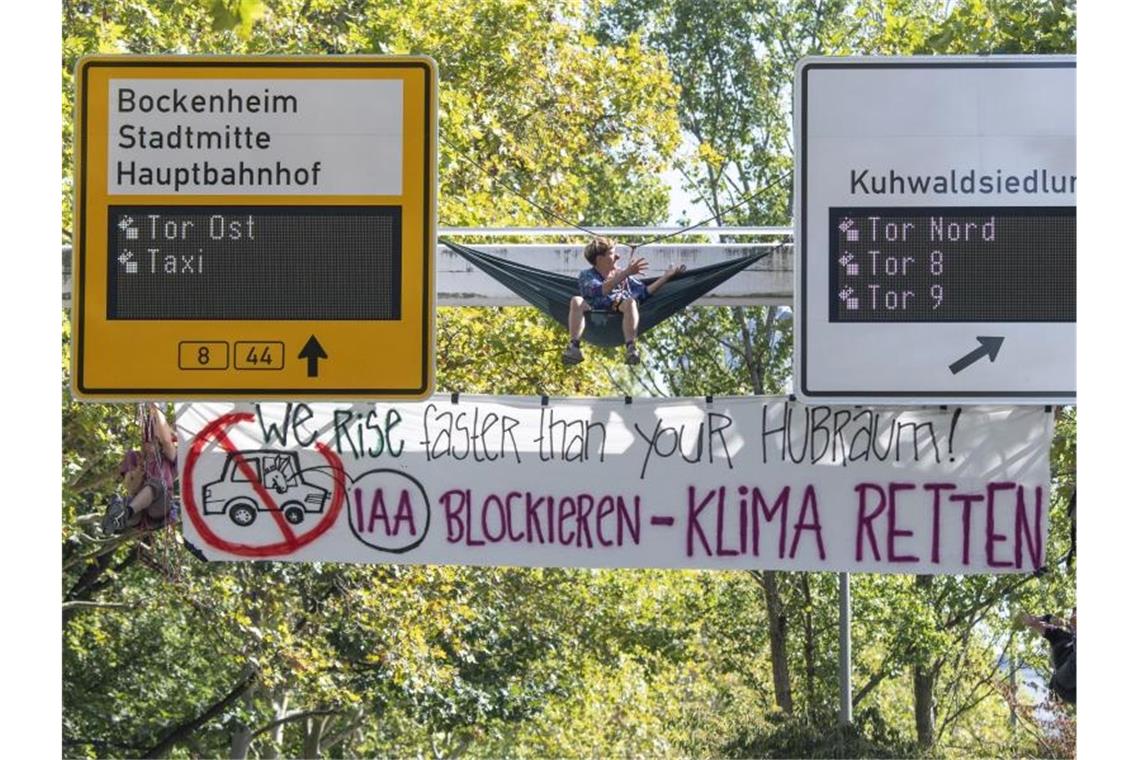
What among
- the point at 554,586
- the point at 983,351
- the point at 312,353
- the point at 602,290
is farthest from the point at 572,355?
the point at 554,586

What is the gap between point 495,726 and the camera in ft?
86.6

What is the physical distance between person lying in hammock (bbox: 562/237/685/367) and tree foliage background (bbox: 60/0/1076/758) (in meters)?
2.81

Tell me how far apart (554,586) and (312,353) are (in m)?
15.7

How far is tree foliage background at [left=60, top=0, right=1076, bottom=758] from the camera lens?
794 inches

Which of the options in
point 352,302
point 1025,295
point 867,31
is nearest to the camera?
point 352,302

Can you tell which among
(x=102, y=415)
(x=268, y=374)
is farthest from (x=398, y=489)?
(x=102, y=415)

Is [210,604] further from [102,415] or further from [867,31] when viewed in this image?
[867,31]

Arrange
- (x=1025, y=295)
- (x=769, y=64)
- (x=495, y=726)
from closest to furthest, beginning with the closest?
1. (x=1025, y=295)
2. (x=495, y=726)
3. (x=769, y=64)

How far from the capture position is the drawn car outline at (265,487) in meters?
12.6

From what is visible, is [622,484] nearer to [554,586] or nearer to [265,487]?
[265,487]

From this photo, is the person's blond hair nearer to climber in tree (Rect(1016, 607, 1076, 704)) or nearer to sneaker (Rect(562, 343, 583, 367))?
sneaker (Rect(562, 343, 583, 367))

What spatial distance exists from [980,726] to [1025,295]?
31590 mm

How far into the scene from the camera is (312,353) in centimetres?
884

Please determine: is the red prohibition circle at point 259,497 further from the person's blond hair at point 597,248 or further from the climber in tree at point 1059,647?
the climber in tree at point 1059,647
